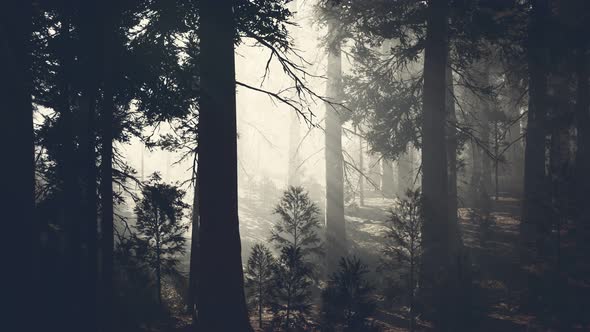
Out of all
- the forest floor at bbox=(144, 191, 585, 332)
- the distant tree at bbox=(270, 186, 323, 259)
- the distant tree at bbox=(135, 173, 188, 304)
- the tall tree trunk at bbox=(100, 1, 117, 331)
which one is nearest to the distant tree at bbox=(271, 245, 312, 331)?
the distant tree at bbox=(270, 186, 323, 259)

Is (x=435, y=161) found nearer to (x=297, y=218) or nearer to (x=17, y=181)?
(x=297, y=218)

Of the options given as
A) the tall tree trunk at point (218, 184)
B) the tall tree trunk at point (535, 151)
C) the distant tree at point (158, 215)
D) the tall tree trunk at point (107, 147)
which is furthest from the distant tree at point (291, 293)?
the tall tree trunk at point (535, 151)

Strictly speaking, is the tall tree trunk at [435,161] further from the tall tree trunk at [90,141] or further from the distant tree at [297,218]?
the tall tree trunk at [90,141]

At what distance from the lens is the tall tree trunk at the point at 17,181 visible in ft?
15.4

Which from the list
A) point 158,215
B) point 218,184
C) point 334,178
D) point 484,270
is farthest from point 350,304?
point 334,178

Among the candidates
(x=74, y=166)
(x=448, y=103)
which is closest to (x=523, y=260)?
(x=448, y=103)

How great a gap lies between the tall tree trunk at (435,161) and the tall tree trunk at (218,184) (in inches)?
221

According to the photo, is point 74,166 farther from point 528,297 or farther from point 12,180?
point 528,297

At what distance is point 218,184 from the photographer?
6.59 m

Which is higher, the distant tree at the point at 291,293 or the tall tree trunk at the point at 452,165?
the tall tree trunk at the point at 452,165

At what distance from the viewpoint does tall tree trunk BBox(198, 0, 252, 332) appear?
21.4ft

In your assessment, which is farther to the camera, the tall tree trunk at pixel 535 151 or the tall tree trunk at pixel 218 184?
the tall tree trunk at pixel 535 151

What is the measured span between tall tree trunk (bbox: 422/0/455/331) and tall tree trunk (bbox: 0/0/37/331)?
28.3ft

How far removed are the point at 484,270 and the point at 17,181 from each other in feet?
44.1
